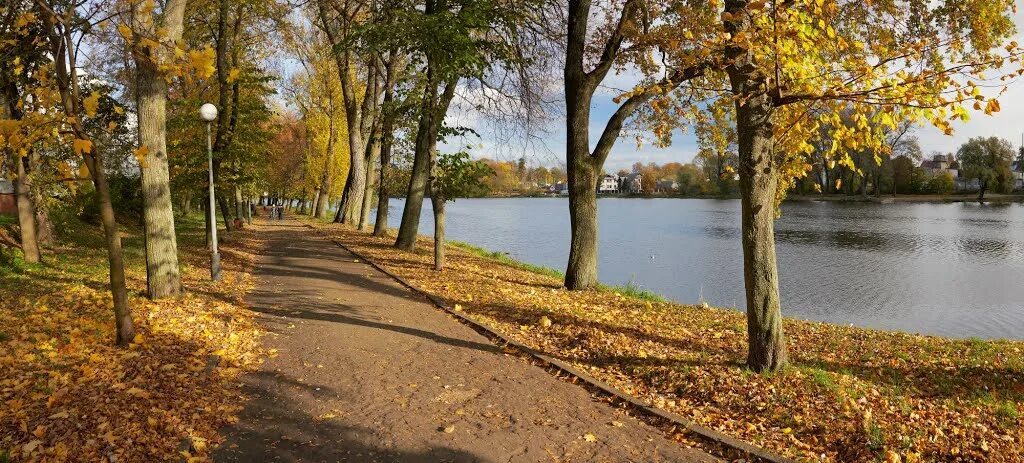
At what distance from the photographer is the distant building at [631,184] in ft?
386

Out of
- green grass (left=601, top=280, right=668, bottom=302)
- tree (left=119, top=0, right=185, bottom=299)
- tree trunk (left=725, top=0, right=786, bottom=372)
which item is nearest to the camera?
tree trunk (left=725, top=0, right=786, bottom=372)

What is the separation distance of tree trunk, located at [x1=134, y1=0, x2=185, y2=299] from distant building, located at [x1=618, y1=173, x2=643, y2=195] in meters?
112

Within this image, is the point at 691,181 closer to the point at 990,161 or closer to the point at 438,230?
the point at 990,161

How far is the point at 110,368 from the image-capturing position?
232 inches

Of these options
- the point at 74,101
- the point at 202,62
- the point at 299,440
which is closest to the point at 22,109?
the point at 74,101

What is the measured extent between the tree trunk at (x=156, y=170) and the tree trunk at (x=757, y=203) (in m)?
7.16

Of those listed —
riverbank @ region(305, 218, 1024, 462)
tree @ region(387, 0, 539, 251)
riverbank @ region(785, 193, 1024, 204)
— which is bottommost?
riverbank @ region(305, 218, 1024, 462)

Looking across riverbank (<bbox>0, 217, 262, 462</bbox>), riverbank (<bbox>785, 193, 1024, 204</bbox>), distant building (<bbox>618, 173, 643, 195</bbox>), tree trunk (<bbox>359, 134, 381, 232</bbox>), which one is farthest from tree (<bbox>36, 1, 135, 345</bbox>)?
distant building (<bbox>618, 173, 643, 195</bbox>)

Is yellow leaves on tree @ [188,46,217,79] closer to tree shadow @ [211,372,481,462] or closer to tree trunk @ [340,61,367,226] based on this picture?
tree shadow @ [211,372,481,462]

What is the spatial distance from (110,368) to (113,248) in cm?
122

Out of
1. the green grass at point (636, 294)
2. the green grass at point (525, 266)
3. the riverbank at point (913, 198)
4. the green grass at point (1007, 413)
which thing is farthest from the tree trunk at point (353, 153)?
the riverbank at point (913, 198)

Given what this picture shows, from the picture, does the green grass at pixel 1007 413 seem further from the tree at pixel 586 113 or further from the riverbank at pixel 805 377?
the tree at pixel 586 113

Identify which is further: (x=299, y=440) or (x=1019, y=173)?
(x=1019, y=173)

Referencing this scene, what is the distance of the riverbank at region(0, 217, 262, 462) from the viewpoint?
4.51 metres
